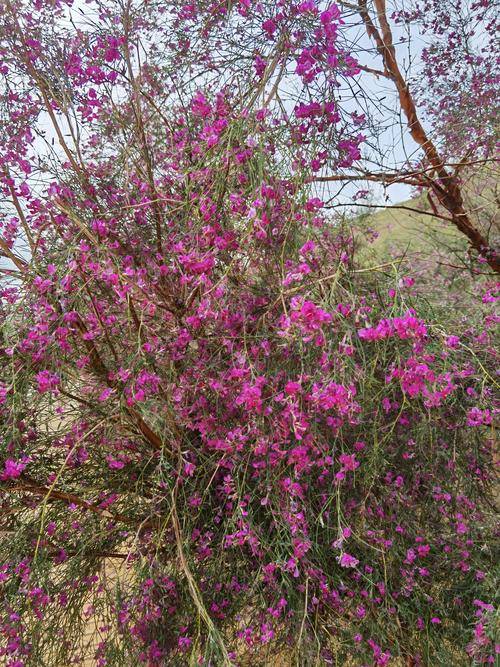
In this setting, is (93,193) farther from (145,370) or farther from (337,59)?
(337,59)

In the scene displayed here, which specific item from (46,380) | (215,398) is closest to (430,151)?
(215,398)

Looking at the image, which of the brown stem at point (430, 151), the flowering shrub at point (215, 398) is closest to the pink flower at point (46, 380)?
the flowering shrub at point (215, 398)

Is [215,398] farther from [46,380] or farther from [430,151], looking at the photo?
[430,151]

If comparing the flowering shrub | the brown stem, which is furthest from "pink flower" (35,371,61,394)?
the brown stem

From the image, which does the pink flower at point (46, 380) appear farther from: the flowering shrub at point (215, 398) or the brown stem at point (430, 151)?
the brown stem at point (430, 151)

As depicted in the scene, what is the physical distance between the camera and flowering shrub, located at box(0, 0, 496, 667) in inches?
85.8

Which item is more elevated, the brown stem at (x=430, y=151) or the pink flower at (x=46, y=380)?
the brown stem at (x=430, y=151)

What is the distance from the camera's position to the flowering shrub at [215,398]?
2.18m

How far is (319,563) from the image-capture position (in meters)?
2.52

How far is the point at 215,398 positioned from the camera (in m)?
2.44

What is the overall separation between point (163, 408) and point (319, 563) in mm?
996

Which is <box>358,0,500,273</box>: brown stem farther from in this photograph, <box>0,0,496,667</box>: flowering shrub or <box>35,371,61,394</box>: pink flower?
<box>35,371,61,394</box>: pink flower

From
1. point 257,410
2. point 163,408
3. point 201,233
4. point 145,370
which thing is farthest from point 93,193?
point 257,410

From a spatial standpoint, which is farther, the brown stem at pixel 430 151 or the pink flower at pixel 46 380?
the brown stem at pixel 430 151
